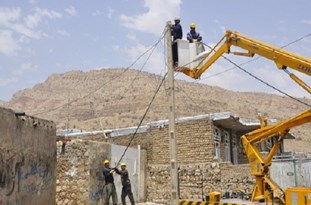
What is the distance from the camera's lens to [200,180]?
23.0 metres

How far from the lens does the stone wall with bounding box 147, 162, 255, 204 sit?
2242 centimetres

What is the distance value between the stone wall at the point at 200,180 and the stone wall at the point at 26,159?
34.2ft

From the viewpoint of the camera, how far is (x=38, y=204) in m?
12.5

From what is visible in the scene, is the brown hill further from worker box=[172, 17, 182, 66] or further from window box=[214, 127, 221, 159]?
worker box=[172, 17, 182, 66]

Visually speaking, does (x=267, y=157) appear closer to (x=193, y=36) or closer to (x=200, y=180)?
(x=193, y=36)

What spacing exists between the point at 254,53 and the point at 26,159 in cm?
733

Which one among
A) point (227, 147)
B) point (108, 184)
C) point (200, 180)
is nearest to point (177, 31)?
point (108, 184)

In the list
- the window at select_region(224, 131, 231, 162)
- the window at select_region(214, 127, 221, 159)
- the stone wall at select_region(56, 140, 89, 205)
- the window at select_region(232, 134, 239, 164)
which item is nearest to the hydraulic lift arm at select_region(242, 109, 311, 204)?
the stone wall at select_region(56, 140, 89, 205)

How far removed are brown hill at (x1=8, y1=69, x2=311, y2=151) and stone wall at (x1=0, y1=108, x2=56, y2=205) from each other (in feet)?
165

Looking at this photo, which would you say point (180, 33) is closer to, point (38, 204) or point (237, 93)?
point (38, 204)

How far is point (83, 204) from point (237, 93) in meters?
86.6

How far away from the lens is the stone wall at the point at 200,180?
22422 mm

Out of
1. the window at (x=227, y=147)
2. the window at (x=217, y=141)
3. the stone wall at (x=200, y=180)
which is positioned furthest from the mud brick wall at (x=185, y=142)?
the window at (x=227, y=147)

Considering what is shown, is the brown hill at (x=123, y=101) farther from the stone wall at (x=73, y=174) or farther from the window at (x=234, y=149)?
the stone wall at (x=73, y=174)
